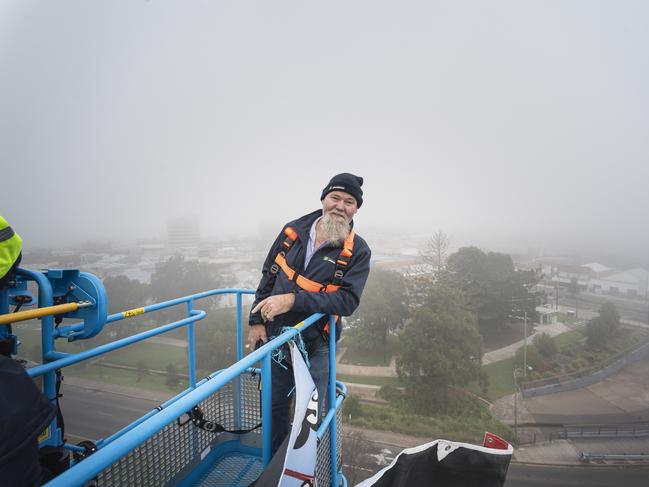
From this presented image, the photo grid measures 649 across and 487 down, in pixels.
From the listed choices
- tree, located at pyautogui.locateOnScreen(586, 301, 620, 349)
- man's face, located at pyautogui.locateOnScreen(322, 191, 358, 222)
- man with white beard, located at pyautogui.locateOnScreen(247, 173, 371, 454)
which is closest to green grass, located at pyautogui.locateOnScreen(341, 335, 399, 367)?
tree, located at pyautogui.locateOnScreen(586, 301, 620, 349)

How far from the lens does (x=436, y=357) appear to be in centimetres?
1370

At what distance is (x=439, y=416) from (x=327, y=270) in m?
15.3

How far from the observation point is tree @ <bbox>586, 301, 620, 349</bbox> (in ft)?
64.8

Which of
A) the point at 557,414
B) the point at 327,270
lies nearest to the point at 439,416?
the point at 557,414

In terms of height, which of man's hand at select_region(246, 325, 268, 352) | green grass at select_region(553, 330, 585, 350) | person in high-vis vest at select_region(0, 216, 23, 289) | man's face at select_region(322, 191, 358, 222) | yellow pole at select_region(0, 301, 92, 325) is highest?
man's face at select_region(322, 191, 358, 222)

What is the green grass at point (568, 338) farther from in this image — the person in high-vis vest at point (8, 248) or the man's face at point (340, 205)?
the person in high-vis vest at point (8, 248)

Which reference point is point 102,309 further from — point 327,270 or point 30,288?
point 327,270

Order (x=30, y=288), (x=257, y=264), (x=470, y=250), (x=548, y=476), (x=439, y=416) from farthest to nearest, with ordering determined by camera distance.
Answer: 1. (x=257, y=264)
2. (x=470, y=250)
3. (x=439, y=416)
4. (x=548, y=476)
5. (x=30, y=288)

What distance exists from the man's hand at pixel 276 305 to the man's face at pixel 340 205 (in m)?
0.74

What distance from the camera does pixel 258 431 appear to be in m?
2.54

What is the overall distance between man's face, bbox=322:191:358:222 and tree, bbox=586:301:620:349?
25786 mm

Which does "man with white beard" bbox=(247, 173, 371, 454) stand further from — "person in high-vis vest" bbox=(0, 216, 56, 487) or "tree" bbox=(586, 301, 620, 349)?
"tree" bbox=(586, 301, 620, 349)

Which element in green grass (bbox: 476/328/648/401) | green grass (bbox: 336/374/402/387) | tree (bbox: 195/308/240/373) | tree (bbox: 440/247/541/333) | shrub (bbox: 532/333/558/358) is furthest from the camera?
tree (bbox: 440/247/541/333)

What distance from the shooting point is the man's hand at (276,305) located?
5.76ft
